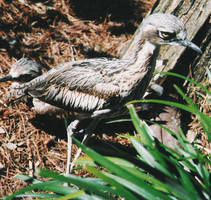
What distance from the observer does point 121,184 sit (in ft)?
6.10

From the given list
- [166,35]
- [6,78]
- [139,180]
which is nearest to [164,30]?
[166,35]

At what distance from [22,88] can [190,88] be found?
1861 mm

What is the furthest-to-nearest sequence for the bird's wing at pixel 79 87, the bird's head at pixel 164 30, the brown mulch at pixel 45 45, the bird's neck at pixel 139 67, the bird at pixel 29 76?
the bird at pixel 29 76
the brown mulch at pixel 45 45
the bird's wing at pixel 79 87
the bird's neck at pixel 139 67
the bird's head at pixel 164 30

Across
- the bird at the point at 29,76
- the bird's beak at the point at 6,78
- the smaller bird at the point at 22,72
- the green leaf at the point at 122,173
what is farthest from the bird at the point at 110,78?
the green leaf at the point at 122,173

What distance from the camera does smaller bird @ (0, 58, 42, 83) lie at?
3.37m

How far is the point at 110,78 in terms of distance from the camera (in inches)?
111

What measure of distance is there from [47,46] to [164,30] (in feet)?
6.28

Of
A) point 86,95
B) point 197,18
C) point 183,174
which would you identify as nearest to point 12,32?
point 86,95

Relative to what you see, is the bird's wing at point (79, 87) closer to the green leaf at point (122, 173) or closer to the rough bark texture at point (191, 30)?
the rough bark texture at point (191, 30)

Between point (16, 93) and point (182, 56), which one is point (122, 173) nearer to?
point (16, 93)

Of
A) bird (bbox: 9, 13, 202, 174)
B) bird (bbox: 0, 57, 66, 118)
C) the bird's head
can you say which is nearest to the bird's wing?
bird (bbox: 9, 13, 202, 174)

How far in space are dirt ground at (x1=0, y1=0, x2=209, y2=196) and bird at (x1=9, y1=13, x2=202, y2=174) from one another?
16.1 inches

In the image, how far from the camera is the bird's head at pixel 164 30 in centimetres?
249

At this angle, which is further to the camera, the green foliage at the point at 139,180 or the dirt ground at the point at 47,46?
the dirt ground at the point at 47,46
